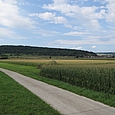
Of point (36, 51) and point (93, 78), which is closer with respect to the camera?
point (93, 78)

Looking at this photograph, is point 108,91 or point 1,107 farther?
point 108,91

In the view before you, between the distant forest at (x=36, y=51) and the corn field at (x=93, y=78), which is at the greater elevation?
the distant forest at (x=36, y=51)

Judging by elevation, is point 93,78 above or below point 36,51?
below

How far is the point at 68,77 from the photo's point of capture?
769 inches

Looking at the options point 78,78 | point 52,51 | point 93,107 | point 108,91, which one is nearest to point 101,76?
point 108,91

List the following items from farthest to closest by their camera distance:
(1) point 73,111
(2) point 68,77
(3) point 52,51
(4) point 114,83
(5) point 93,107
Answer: (3) point 52,51, (2) point 68,77, (4) point 114,83, (5) point 93,107, (1) point 73,111

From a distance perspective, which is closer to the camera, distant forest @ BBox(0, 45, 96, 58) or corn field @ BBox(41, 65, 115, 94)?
corn field @ BBox(41, 65, 115, 94)

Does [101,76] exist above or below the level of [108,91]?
above

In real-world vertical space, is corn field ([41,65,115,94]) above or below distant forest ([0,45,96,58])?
below

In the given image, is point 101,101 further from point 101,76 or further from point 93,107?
point 101,76

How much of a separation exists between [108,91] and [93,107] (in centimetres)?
509

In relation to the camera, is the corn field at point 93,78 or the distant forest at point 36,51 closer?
the corn field at point 93,78

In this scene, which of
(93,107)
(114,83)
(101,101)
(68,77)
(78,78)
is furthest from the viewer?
(68,77)

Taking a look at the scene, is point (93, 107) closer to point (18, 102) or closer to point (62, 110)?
point (62, 110)
